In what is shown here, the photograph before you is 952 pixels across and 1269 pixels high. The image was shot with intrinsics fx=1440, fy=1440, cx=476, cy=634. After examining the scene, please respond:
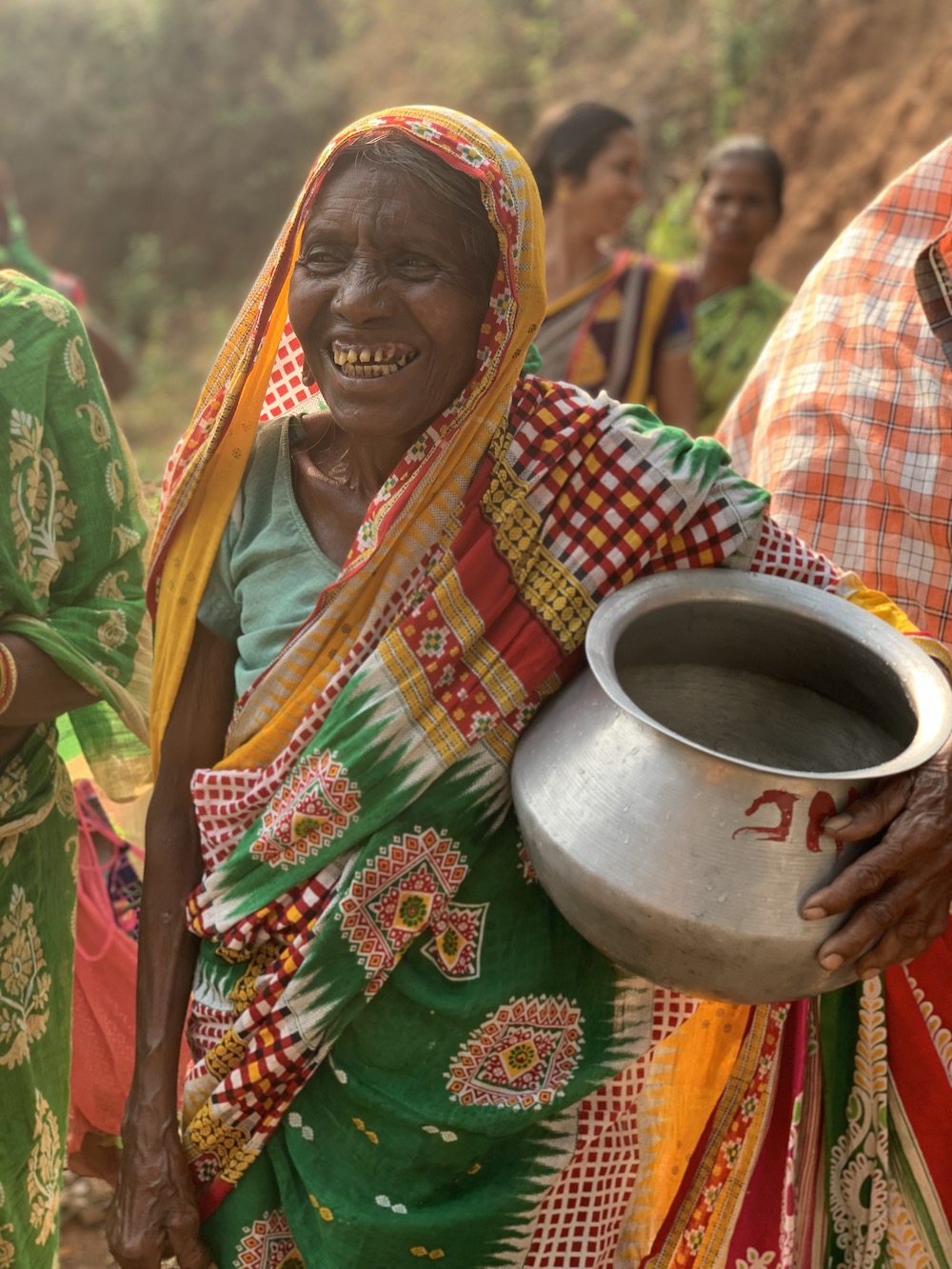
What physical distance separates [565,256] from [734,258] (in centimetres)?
108

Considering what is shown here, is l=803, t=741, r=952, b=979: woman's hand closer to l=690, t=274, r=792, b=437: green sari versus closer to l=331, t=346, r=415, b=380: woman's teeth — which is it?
l=331, t=346, r=415, b=380: woman's teeth

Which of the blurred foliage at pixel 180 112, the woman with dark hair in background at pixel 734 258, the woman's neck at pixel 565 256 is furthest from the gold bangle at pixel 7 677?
the blurred foliage at pixel 180 112

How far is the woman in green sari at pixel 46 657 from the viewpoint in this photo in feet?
7.27

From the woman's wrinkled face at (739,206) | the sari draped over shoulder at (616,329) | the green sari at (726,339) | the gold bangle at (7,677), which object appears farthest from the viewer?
the woman's wrinkled face at (739,206)

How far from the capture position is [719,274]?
5941mm

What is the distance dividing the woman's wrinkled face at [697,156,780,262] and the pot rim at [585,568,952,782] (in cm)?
434

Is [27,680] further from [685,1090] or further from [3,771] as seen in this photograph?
[685,1090]

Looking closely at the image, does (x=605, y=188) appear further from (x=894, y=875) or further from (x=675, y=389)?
(x=894, y=875)

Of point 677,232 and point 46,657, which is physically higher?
point 46,657

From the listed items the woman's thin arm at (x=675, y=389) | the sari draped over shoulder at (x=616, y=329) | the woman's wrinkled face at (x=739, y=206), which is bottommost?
the woman's thin arm at (x=675, y=389)

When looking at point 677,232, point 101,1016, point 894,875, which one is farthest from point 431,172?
point 677,232

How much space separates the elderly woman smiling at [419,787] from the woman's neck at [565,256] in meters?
3.26

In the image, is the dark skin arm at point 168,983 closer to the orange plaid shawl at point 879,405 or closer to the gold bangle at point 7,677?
the gold bangle at point 7,677

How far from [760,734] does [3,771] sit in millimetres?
1212
